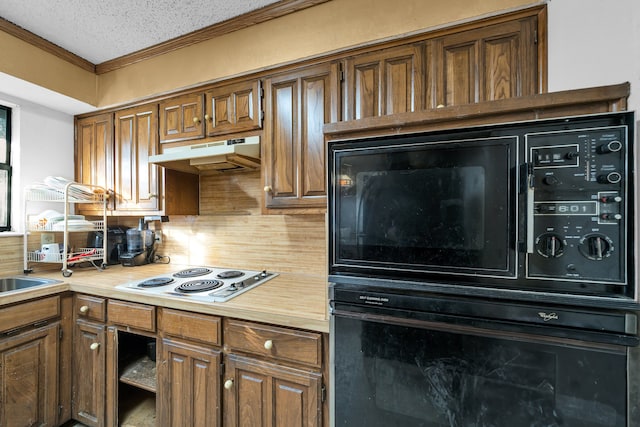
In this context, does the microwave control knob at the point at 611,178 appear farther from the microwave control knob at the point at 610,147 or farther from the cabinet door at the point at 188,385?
the cabinet door at the point at 188,385

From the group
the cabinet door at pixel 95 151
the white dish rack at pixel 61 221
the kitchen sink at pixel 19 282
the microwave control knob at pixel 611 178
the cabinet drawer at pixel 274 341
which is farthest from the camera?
the cabinet door at pixel 95 151

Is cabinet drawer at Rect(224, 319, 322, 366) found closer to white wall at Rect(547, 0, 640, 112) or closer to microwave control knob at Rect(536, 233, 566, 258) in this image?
microwave control knob at Rect(536, 233, 566, 258)

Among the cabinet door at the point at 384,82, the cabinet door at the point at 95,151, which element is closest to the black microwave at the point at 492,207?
the cabinet door at the point at 384,82

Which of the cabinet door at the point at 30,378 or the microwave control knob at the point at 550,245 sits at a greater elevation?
the microwave control knob at the point at 550,245

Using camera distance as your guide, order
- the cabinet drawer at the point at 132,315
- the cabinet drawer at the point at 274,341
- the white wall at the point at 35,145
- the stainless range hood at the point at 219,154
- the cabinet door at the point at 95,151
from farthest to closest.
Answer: the cabinet door at the point at 95,151 → the white wall at the point at 35,145 → the stainless range hood at the point at 219,154 → the cabinet drawer at the point at 132,315 → the cabinet drawer at the point at 274,341

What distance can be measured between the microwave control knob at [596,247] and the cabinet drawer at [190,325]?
4.35 feet

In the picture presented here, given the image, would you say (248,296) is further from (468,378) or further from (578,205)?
(578,205)

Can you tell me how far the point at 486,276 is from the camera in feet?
2.54

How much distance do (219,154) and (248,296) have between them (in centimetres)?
78

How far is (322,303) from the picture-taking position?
123 cm

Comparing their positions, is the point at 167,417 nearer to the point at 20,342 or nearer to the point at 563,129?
the point at 20,342

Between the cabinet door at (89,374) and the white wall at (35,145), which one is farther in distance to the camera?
the white wall at (35,145)

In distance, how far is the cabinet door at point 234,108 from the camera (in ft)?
5.11

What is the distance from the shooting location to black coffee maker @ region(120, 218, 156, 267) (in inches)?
80.9
